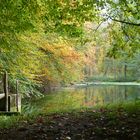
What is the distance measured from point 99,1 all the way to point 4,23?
12.2 ft

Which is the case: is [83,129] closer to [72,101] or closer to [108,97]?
[72,101]

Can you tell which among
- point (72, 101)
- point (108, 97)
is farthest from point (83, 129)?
point (108, 97)

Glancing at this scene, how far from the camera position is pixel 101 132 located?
744 cm

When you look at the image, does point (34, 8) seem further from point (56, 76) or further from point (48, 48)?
point (56, 76)

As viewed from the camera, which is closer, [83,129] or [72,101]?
[83,129]

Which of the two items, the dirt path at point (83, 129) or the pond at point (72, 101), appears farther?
the pond at point (72, 101)

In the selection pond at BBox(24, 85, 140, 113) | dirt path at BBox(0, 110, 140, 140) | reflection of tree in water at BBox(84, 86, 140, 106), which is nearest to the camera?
dirt path at BBox(0, 110, 140, 140)

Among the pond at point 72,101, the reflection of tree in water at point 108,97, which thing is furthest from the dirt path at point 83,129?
A: the reflection of tree in water at point 108,97

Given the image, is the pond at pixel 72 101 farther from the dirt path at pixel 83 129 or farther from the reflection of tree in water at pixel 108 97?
the dirt path at pixel 83 129

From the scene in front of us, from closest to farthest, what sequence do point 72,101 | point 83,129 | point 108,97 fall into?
point 83,129, point 72,101, point 108,97

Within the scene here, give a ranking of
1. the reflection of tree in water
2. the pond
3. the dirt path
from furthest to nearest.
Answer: the reflection of tree in water
the pond
the dirt path

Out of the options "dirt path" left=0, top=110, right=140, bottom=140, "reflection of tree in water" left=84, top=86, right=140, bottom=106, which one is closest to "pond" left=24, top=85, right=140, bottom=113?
"reflection of tree in water" left=84, top=86, right=140, bottom=106

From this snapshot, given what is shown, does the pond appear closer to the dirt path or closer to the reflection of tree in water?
the reflection of tree in water

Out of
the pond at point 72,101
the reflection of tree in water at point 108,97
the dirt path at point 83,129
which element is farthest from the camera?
the reflection of tree in water at point 108,97
